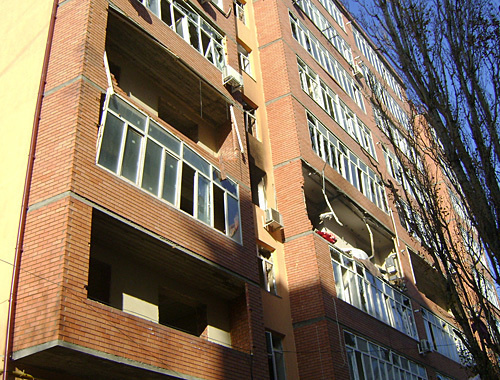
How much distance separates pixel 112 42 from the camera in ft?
38.2

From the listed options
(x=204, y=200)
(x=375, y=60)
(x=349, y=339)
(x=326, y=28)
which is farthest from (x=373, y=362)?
(x=375, y=60)

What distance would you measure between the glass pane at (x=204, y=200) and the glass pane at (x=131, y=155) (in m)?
1.67

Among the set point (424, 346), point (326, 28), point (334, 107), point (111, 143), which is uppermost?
point (326, 28)

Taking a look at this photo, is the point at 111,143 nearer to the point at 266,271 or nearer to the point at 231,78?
the point at 231,78

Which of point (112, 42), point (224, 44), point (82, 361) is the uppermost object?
point (224, 44)

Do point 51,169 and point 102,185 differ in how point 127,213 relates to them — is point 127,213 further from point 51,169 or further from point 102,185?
point 51,169

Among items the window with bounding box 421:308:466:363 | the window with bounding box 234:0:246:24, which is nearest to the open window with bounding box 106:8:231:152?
the window with bounding box 234:0:246:24

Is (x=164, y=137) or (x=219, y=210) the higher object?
(x=164, y=137)

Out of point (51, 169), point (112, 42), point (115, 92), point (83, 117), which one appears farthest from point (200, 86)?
point (51, 169)

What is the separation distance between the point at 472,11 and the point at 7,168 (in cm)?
862

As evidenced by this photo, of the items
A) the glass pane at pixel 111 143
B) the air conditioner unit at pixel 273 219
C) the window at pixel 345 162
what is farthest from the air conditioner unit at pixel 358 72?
the glass pane at pixel 111 143

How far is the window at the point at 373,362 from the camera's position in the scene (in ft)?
43.2

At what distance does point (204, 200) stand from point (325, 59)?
12.5 m

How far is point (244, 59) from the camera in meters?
17.8
